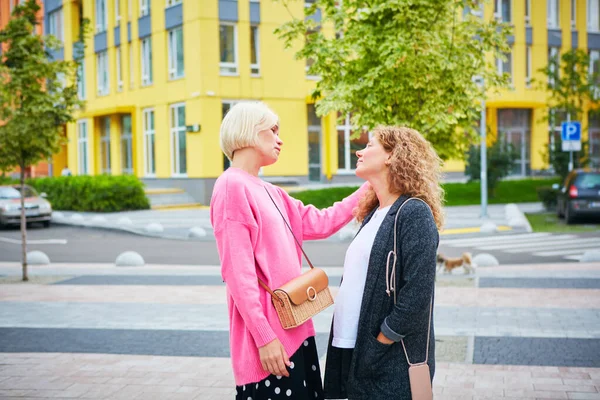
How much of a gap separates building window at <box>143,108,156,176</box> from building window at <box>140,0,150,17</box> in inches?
178

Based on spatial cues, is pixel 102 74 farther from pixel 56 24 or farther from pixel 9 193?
pixel 9 193

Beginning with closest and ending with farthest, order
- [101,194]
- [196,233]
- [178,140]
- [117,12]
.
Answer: [196,233] → [101,194] → [178,140] → [117,12]

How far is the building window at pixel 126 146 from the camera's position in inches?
1522

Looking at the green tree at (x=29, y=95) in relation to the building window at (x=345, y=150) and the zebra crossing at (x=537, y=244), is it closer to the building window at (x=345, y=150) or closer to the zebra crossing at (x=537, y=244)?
the zebra crossing at (x=537, y=244)

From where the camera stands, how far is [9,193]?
83.0 ft

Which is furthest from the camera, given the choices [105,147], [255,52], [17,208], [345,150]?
[105,147]

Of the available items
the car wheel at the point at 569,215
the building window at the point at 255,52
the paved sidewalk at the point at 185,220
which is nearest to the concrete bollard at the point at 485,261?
the paved sidewalk at the point at 185,220

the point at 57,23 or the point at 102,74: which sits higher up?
the point at 57,23

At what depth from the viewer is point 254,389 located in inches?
131

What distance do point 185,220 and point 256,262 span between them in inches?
880

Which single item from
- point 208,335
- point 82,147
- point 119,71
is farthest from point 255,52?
point 208,335

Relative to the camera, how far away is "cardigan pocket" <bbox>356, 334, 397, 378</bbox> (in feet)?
10.4

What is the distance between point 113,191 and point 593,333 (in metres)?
23.8

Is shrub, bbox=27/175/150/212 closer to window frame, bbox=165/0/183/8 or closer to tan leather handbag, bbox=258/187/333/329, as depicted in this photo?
window frame, bbox=165/0/183/8
